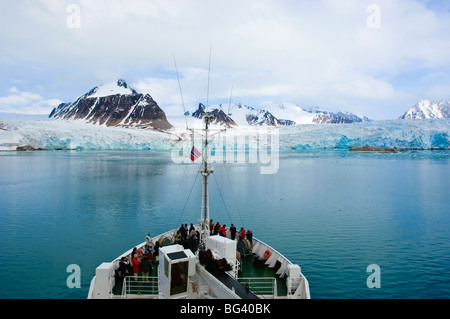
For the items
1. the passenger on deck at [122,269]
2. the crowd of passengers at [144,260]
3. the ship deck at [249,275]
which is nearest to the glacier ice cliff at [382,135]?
the ship deck at [249,275]

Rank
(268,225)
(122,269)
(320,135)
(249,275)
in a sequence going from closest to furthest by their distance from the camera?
1. (122,269)
2. (249,275)
3. (268,225)
4. (320,135)

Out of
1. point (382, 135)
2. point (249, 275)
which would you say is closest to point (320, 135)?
point (382, 135)

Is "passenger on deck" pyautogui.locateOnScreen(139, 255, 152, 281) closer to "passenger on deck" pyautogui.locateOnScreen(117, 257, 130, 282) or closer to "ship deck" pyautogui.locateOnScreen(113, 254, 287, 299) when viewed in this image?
"ship deck" pyautogui.locateOnScreen(113, 254, 287, 299)

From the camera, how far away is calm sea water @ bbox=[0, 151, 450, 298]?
13.1 meters

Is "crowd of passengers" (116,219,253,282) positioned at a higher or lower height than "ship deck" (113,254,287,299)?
higher

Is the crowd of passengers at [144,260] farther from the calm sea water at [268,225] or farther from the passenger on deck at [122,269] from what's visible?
the calm sea water at [268,225]

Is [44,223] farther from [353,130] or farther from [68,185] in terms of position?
[353,130]

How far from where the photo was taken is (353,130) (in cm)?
9681

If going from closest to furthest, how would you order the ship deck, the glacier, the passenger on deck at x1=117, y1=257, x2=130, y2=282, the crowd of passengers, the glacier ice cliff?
the ship deck < the crowd of passengers < the passenger on deck at x1=117, y1=257, x2=130, y2=282 < the glacier ice cliff < the glacier

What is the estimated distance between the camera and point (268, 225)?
21.0 meters

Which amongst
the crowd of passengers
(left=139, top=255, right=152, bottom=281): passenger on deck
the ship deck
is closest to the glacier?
the ship deck

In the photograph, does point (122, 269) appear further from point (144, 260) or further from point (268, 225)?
point (268, 225)
